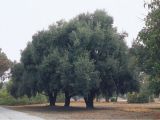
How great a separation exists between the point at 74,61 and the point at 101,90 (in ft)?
23.7

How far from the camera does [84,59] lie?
47000 millimetres

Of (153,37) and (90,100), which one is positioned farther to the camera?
(90,100)

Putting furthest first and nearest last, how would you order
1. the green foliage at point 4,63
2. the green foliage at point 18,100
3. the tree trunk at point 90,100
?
the green foliage at point 18,100
the green foliage at point 4,63
the tree trunk at point 90,100

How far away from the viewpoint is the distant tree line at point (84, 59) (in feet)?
155

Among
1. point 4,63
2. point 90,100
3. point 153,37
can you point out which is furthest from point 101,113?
point 4,63

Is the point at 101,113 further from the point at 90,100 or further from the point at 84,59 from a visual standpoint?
the point at 90,100

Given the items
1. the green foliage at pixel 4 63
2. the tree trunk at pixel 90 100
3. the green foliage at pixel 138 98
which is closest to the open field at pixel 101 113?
the tree trunk at pixel 90 100

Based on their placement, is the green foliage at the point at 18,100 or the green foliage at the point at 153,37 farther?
the green foliage at the point at 18,100

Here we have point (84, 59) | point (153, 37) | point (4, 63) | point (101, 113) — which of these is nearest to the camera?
point (153, 37)

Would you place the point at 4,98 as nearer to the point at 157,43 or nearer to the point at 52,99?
the point at 52,99

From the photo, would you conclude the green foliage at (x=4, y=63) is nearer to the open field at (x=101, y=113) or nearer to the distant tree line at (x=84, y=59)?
the distant tree line at (x=84, y=59)

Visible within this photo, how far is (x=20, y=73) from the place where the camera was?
214 feet

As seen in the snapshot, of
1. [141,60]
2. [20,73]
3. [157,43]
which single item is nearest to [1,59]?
[20,73]

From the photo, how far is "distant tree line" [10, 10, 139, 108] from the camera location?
155 ft
